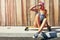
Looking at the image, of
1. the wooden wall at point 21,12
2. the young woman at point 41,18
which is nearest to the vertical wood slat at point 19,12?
the wooden wall at point 21,12

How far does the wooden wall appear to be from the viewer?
1.20 m

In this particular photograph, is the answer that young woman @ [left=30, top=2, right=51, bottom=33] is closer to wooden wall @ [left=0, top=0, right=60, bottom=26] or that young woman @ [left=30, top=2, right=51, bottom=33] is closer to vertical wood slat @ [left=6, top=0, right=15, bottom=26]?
wooden wall @ [left=0, top=0, right=60, bottom=26]

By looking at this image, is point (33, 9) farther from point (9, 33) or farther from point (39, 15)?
point (9, 33)

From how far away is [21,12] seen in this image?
1.22 metres

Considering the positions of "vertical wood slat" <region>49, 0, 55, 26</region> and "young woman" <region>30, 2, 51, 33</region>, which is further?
"vertical wood slat" <region>49, 0, 55, 26</region>

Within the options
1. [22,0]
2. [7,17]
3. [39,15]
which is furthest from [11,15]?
[39,15]

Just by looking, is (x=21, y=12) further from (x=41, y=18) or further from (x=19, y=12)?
→ (x=41, y=18)

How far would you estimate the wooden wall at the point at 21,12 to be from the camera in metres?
1.20

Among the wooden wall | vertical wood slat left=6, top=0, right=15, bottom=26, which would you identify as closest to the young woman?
the wooden wall

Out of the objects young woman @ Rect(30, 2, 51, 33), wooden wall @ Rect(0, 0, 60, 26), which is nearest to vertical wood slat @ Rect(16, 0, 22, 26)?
wooden wall @ Rect(0, 0, 60, 26)

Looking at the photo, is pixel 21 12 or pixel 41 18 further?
pixel 21 12

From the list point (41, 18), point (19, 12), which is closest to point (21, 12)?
point (19, 12)

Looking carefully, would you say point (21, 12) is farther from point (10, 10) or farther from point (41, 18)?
point (41, 18)

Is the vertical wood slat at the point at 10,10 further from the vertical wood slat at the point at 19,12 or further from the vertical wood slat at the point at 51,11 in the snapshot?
the vertical wood slat at the point at 51,11
